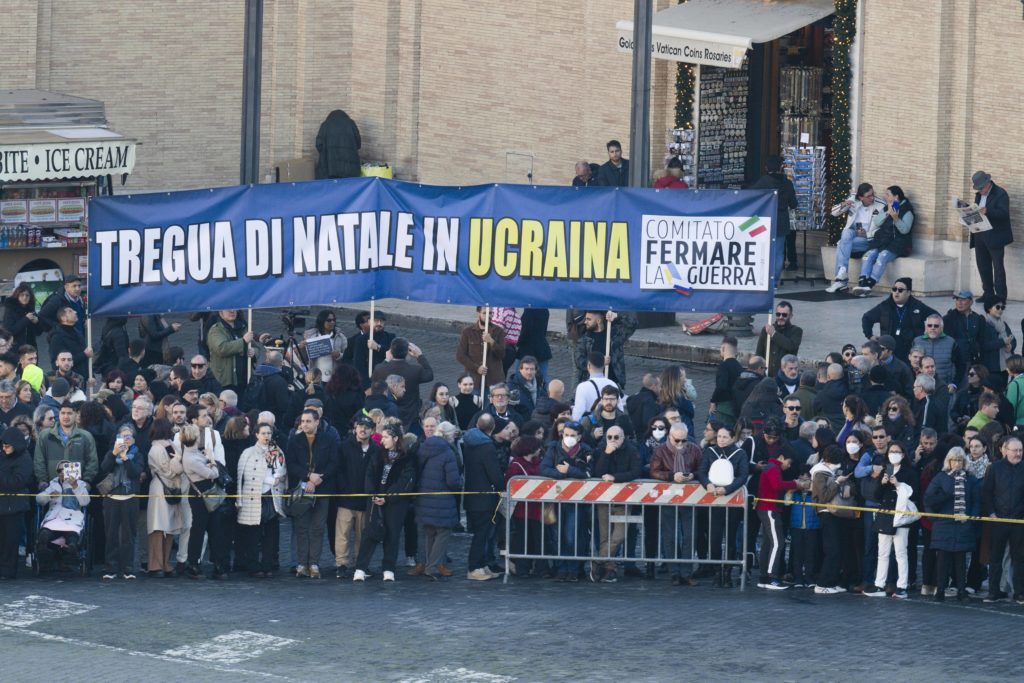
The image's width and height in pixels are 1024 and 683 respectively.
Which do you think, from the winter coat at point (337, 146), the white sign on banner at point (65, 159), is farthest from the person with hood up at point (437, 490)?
the winter coat at point (337, 146)

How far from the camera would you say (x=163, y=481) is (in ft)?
60.0

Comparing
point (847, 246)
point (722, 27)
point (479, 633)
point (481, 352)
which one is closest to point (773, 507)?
point (479, 633)

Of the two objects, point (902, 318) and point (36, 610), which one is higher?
Result: point (902, 318)

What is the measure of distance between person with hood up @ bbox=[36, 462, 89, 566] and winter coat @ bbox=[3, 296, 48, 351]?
5934mm

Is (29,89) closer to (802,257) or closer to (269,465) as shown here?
(802,257)

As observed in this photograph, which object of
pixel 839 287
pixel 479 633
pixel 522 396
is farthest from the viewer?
pixel 839 287

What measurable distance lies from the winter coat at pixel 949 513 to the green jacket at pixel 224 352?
24.4 ft

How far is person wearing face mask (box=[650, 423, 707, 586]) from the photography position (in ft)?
59.8

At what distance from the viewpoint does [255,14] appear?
24672mm

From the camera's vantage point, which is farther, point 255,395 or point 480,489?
point 255,395

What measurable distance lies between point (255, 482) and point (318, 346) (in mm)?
4105

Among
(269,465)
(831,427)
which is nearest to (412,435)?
(269,465)

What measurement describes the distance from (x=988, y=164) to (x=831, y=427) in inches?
400

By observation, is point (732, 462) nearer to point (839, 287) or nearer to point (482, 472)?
point (482, 472)
